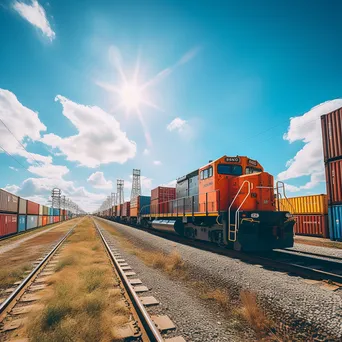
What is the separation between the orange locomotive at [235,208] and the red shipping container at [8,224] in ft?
44.4

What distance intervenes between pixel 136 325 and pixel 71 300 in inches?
59.0

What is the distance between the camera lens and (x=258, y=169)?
11062mm

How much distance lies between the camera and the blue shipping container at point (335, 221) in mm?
13052

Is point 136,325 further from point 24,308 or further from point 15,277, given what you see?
point 15,277

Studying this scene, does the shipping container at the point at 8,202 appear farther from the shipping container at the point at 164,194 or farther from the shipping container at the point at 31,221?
the shipping container at the point at 164,194

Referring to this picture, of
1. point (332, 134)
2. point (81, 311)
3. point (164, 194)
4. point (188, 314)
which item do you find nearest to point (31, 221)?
point (164, 194)

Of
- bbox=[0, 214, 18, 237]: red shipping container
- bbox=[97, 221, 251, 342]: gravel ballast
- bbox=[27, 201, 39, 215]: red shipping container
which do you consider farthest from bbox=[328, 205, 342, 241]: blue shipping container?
bbox=[27, 201, 39, 215]: red shipping container

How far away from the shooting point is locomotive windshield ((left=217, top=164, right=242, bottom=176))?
409 inches

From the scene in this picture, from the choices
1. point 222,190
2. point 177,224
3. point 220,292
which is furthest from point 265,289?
point 177,224

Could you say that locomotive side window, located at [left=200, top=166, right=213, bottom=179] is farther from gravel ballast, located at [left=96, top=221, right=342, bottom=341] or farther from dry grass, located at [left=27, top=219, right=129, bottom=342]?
dry grass, located at [left=27, top=219, right=129, bottom=342]

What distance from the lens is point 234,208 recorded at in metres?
9.43

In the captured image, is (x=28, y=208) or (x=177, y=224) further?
(x=28, y=208)

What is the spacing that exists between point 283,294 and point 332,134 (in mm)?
13499

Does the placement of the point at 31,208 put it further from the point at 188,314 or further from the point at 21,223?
the point at 188,314
